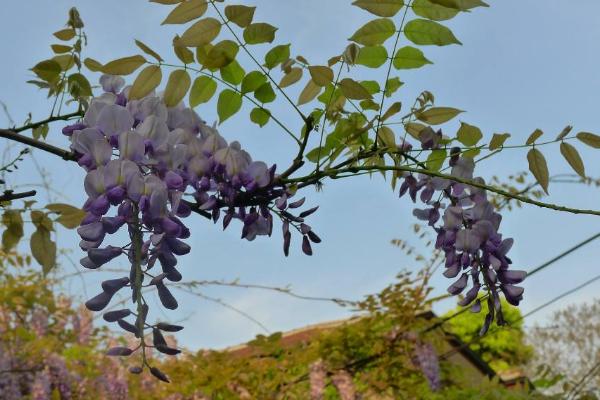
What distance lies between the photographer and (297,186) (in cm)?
170

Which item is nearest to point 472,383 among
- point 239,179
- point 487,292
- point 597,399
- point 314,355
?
point 597,399

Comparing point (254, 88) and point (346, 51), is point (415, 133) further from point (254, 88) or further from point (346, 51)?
point (254, 88)

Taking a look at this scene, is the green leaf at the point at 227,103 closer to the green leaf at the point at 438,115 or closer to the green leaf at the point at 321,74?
the green leaf at the point at 321,74

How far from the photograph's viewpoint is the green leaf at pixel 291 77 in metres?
1.74

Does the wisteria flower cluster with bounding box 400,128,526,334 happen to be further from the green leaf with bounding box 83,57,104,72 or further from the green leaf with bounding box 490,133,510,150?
the green leaf with bounding box 83,57,104,72

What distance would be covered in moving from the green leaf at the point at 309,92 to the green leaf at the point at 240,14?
268 mm

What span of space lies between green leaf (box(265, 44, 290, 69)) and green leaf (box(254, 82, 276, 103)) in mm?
48

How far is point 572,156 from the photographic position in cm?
166

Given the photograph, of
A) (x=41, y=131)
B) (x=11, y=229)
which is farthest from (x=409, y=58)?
(x=11, y=229)

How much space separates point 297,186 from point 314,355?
100 inches

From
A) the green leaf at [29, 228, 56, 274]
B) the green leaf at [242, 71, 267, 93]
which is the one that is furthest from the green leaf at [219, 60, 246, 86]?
the green leaf at [29, 228, 56, 274]

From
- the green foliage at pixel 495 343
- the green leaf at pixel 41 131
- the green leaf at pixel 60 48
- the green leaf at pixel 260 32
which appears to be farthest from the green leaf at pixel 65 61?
the green foliage at pixel 495 343

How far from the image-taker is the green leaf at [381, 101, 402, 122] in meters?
1.77

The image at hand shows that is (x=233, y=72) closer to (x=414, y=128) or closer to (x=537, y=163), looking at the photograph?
(x=414, y=128)
